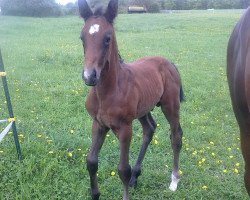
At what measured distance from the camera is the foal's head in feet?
8.66

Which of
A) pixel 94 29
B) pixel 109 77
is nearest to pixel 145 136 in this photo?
pixel 109 77

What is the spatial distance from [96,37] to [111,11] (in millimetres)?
333

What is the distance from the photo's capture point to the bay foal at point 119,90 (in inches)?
109

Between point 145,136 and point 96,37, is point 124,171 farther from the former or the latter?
point 96,37

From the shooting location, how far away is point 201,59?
11945mm

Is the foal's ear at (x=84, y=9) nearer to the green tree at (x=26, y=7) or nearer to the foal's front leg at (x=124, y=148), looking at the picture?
the foal's front leg at (x=124, y=148)

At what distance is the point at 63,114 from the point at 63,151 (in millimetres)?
1619

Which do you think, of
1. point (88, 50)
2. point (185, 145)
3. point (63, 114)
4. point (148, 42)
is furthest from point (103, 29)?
point (148, 42)

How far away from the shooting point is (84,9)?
2895mm

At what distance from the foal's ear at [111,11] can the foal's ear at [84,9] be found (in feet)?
0.46

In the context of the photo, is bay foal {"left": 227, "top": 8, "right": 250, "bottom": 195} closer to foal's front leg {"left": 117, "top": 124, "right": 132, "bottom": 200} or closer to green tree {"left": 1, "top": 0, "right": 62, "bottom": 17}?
foal's front leg {"left": 117, "top": 124, "right": 132, "bottom": 200}

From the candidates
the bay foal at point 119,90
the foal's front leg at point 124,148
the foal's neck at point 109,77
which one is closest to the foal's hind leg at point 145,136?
the bay foal at point 119,90

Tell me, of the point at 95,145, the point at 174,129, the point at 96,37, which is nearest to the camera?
the point at 96,37

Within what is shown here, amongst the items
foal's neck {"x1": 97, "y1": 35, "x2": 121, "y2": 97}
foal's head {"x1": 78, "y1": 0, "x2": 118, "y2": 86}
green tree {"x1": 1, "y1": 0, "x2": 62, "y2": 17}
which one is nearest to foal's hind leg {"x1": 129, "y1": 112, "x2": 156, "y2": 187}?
foal's neck {"x1": 97, "y1": 35, "x2": 121, "y2": 97}
